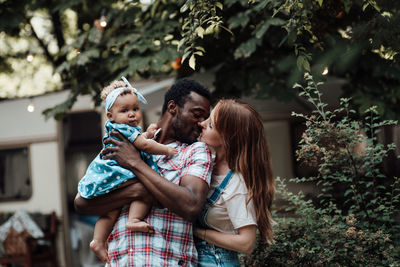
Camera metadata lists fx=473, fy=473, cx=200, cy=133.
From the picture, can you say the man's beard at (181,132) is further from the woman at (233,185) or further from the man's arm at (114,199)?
the man's arm at (114,199)

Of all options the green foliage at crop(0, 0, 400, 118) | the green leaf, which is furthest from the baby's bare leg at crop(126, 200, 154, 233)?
the green leaf

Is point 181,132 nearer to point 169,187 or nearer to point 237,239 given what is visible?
point 169,187

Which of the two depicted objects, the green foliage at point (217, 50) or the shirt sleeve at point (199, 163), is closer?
the shirt sleeve at point (199, 163)

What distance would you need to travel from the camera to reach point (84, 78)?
5.20 m

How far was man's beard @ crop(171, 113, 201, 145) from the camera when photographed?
2.62 metres

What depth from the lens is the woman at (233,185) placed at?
94.3 inches

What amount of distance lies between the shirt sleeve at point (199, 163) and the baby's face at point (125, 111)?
0.37 m

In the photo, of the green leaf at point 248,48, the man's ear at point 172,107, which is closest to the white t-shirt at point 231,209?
the man's ear at point 172,107

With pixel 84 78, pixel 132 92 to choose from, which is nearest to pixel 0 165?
pixel 84 78

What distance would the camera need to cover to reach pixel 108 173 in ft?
7.73

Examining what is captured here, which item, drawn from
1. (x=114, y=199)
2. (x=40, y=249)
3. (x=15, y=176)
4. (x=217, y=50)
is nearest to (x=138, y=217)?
(x=114, y=199)

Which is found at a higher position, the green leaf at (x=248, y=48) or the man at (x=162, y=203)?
the green leaf at (x=248, y=48)

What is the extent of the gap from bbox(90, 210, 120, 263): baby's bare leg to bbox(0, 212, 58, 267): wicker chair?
19.6 feet

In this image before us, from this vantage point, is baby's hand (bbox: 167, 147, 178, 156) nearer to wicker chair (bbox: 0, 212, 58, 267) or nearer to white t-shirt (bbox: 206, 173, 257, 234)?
white t-shirt (bbox: 206, 173, 257, 234)
